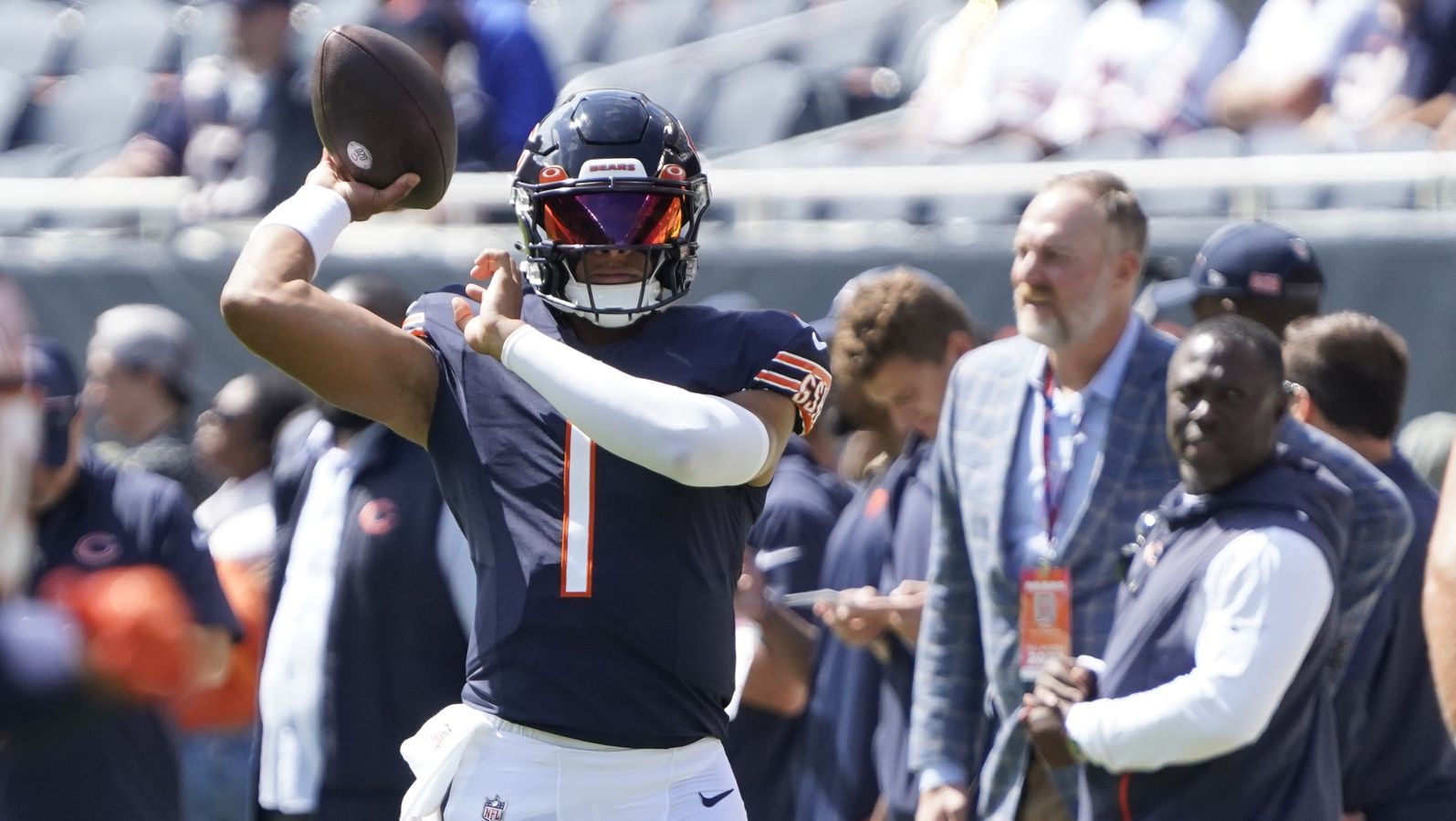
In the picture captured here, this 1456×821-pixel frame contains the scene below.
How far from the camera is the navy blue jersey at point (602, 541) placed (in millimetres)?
2936

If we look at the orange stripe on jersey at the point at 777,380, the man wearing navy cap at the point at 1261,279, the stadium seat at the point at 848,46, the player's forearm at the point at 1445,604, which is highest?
the orange stripe on jersey at the point at 777,380

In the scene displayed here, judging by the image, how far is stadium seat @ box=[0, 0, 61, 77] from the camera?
11.0 metres

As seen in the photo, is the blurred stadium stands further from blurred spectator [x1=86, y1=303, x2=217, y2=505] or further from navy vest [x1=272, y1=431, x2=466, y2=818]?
navy vest [x1=272, y1=431, x2=466, y2=818]

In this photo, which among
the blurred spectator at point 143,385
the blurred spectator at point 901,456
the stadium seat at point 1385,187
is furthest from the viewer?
the stadium seat at point 1385,187

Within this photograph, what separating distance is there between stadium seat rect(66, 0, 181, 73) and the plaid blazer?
740 cm

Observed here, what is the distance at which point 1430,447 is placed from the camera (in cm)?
536

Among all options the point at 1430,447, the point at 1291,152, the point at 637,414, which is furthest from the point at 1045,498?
the point at 1291,152

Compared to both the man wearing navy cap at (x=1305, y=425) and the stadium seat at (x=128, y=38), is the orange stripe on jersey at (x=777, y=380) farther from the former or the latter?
the stadium seat at (x=128, y=38)

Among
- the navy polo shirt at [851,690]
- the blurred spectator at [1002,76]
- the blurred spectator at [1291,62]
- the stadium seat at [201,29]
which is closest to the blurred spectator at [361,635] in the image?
the navy polo shirt at [851,690]

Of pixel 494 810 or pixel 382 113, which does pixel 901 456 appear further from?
pixel 494 810

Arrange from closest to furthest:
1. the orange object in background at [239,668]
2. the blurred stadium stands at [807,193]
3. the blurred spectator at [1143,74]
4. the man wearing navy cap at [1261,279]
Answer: the man wearing navy cap at [1261,279]
the orange object in background at [239,668]
the blurred stadium stands at [807,193]
the blurred spectator at [1143,74]

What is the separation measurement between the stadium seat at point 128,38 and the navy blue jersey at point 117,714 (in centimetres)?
659

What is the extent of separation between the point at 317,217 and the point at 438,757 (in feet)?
2.62

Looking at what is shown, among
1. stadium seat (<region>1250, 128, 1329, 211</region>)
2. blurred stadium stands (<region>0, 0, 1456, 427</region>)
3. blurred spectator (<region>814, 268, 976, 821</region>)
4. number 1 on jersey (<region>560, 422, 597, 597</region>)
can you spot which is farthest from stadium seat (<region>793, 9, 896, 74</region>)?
number 1 on jersey (<region>560, 422, 597, 597</region>)
